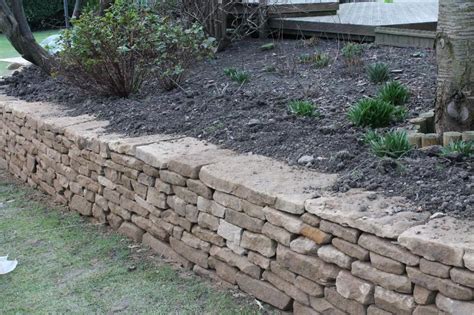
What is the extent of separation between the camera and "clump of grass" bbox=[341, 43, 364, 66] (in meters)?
6.42

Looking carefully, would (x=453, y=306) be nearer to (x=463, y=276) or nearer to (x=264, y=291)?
(x=463, y=276)

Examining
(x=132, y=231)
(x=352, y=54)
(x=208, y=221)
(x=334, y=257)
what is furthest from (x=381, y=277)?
(x=352, y=54)

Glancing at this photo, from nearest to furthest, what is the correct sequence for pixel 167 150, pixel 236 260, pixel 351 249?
1. pixel 351 249
2. pixel 236 260
3. pixel 167 150

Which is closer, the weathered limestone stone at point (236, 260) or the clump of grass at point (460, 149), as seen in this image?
the clump of grass at point (460, 149)

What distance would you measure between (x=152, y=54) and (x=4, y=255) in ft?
7.84

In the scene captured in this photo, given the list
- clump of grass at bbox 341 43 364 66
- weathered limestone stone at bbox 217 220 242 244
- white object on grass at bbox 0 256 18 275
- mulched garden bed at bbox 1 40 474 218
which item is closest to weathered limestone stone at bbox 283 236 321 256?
mulched garden bed at bbox 1 40 474 218

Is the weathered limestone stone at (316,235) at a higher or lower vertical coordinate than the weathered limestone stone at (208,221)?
higher

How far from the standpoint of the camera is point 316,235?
3.51 metres

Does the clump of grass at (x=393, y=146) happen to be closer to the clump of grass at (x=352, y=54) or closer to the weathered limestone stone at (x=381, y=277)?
the weathered limestone stone at (x=381, y=277)

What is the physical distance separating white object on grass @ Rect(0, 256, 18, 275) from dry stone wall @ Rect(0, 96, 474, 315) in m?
0.81

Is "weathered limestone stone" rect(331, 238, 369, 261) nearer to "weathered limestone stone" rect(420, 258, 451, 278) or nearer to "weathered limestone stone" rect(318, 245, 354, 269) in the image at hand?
"weathered limestone stone" rect(318, 245, 354, 269)

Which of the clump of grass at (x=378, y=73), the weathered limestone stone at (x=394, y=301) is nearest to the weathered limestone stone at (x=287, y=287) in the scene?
the weathered limestone stone at (x=394, y=301)

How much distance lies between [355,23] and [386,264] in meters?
6.33

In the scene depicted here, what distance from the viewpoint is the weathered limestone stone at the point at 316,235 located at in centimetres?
347
